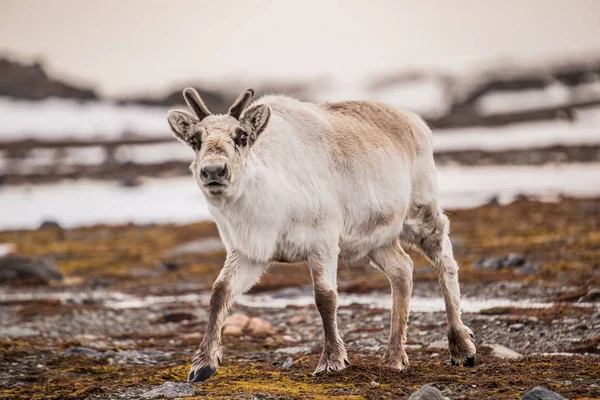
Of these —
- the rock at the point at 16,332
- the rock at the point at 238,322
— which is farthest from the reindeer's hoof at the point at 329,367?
the rock at the point at 16,332

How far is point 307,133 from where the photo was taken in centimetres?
951

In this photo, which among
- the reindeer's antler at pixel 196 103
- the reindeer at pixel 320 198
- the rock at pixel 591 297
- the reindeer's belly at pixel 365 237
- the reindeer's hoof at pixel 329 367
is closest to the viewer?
the reindeer at pixel 320 198

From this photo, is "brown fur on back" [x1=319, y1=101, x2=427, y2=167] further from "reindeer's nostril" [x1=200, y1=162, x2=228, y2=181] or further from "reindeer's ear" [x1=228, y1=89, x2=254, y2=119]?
"reindeer's nostril" [x1=200, y1=162, x2=228, y2=181]

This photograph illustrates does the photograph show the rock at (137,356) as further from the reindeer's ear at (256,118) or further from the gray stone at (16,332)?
the reindeer's ear at (256,118)

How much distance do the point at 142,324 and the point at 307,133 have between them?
10.9 metres

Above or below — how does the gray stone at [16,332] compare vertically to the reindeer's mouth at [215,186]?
below

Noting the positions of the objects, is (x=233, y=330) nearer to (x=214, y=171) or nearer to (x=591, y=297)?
(x=591, y=297)

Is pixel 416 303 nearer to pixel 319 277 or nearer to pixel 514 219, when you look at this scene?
pixel 319 277

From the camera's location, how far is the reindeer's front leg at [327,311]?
8625 millimetres

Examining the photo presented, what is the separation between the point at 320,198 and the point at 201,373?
2475mm

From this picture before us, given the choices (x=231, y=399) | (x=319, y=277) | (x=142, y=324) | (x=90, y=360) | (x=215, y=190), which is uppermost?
(x=215, y=190)

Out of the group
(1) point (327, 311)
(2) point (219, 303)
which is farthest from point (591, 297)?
(2) point (219, 303)

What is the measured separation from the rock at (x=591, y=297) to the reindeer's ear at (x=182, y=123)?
975 cm

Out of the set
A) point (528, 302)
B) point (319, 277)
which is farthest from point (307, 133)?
point (528, 302)
